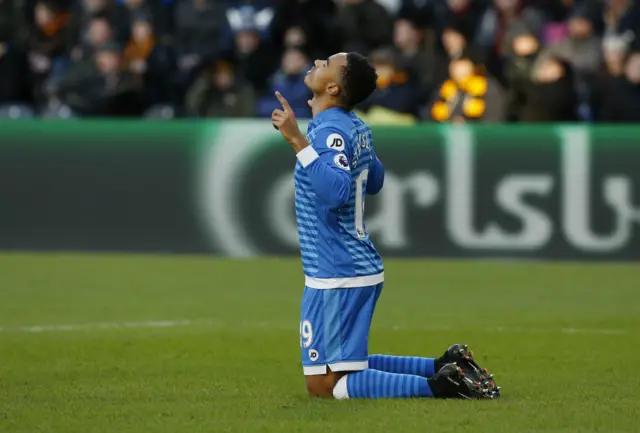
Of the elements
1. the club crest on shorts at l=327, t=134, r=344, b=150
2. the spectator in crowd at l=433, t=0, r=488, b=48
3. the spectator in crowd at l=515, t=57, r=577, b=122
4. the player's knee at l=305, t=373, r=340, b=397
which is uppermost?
the spectator in crowd at l=433, t=0, r=488, b=48

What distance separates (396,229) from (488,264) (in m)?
1.09

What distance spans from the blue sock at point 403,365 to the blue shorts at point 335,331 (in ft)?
1.05

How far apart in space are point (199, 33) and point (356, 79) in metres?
12.5

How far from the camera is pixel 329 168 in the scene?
7.29m

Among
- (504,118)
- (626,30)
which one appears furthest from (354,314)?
(626,30)

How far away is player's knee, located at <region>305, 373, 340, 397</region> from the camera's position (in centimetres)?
759

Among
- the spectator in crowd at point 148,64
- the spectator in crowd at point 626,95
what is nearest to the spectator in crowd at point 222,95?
the spectator in crowd at point 148,64

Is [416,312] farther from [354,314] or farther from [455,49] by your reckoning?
[455,49]

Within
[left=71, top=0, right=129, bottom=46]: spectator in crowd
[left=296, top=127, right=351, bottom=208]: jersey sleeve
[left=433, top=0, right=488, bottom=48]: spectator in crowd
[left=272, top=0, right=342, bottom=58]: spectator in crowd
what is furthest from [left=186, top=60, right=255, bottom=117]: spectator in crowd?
[left=296, top=127, right=351, bottom=208]: jersey sleeve

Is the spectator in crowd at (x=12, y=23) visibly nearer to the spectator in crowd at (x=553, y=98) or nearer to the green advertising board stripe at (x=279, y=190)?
the green advertising board stripe at (x=279, y=190)

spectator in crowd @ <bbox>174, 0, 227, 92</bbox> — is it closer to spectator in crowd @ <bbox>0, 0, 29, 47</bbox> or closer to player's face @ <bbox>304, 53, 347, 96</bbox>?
spectator in crowd @ <bbox>0, 0, 29, 47</bbox>

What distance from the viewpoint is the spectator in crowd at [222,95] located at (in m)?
18.7

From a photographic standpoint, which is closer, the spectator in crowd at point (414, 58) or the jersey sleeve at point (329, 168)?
the jersey sleeve at point (329, 168)

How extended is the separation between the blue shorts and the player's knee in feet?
0.16
